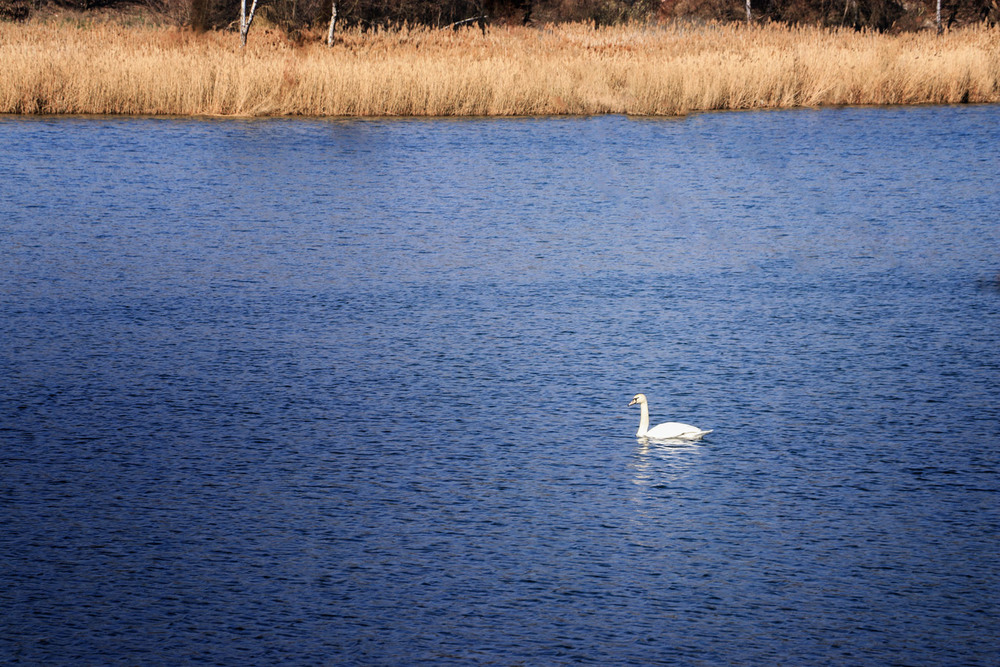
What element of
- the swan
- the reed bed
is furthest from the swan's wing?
the reed bed

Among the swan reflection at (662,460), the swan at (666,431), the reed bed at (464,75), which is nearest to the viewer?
the swan reflection at (662,460)

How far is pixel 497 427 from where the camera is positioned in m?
7.62

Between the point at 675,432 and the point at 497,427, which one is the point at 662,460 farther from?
the point at 497,427

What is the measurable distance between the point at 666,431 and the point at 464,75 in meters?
17.5

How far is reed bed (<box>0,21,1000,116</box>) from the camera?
916 inches

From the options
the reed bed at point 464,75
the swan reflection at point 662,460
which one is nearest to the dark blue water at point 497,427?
the swan reflection at point 662,460

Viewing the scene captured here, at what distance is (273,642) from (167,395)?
3.44 meters

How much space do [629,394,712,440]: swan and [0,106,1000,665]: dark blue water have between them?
84 millimetres

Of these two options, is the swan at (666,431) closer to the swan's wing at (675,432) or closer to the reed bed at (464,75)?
the swan's wing at (675,432)

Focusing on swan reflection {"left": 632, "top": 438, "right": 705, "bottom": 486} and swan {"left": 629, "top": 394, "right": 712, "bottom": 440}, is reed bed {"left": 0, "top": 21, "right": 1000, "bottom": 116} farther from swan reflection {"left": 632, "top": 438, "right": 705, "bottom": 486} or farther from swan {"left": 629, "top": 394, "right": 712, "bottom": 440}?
swan reflection {"left": 632, "top": 438, "right": 705, "bottom": 486}

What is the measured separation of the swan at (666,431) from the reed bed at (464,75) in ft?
55.6

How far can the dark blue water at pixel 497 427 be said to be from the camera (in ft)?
17.5

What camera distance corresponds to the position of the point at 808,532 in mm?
6164

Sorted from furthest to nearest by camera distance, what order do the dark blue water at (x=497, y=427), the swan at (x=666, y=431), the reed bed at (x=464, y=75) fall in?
the reed bed at (x=464, y=75), the swan at (x=666, y=431), the dark blue water at (x=497, y=427)
